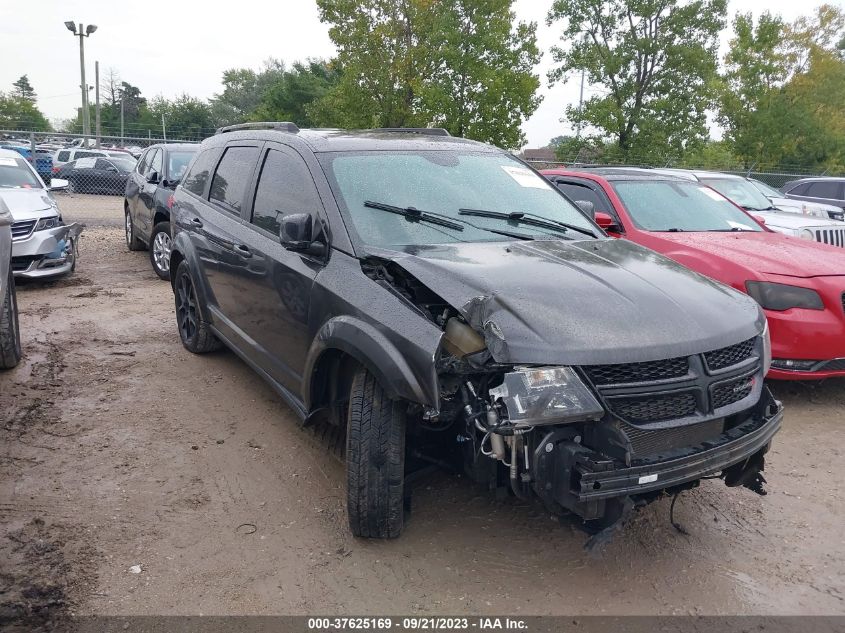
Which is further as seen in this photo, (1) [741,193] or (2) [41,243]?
(1) [741,193]

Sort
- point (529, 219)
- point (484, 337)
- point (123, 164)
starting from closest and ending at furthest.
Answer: point (484, 337), point (529, 219), point (123, 164)

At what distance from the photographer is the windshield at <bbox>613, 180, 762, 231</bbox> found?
6.31 m

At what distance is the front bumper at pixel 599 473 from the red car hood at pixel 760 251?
291cm

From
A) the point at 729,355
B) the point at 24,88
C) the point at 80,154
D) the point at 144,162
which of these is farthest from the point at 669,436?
the point at 24,88

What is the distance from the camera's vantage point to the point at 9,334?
544 cm

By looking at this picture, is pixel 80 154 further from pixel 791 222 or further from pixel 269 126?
pixel 791 222

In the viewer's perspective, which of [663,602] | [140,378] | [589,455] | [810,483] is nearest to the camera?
[589,455]

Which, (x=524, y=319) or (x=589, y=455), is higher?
(x=524, y=319)

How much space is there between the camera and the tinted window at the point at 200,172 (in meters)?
5.52

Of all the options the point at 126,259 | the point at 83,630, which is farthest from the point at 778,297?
the point at 126,259

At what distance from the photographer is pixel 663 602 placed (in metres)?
2.93

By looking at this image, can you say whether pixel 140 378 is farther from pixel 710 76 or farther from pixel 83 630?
pixel 710 76

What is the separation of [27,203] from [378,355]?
748 cm

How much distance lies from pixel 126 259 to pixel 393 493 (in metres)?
9.10
